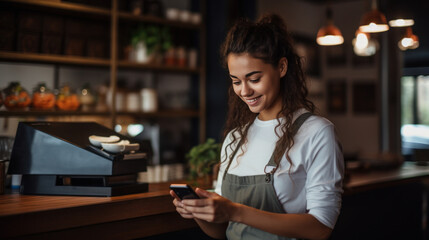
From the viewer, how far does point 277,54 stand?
5.41 feet

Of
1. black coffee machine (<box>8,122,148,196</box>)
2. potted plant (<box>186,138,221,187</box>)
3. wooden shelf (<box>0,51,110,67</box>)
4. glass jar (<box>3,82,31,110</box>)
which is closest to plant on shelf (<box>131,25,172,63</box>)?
wooden shelf (<box>0,51,110,67</box>)

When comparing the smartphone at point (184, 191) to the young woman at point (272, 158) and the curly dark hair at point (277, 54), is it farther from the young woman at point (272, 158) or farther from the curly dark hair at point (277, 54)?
the curly dark hair at point (277, 54)

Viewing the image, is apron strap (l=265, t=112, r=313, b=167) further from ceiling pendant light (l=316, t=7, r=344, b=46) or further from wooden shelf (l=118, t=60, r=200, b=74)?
wooden shelf (l=118, t=60, r=200, b=74)

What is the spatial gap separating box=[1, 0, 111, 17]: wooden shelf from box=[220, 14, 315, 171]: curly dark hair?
7.41ft

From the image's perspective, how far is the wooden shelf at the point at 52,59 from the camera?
3408 mm

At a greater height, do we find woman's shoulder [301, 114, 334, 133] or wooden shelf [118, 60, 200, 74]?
wooden shelf [118, 60, 200, 74]

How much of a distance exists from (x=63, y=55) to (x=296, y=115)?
262 centimetres

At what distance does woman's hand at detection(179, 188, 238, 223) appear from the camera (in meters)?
1.41

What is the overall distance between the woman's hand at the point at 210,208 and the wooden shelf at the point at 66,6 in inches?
103

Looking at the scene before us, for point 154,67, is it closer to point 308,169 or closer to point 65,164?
point 65,164

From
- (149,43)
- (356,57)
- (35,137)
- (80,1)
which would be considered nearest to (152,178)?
(149,43)

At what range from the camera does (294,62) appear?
1.74 metres

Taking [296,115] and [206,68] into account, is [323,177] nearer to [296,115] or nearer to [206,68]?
[296,115]

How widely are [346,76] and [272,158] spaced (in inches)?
209
